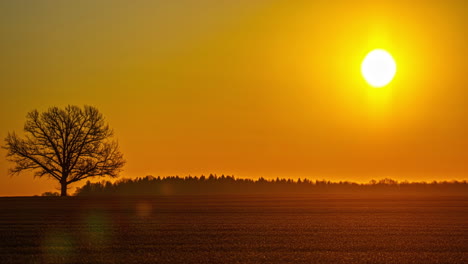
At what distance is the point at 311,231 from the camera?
3262 cm

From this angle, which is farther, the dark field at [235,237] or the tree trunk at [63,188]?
the tree trunk at [63,188]

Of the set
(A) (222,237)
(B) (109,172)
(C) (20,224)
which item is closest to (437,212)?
(A) (222,237)

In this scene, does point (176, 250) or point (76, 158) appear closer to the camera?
point (176, 250)

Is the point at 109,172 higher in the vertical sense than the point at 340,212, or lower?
higher

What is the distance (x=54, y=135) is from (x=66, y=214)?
29658 millimetres

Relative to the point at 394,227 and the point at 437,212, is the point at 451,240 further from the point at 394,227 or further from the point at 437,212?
the point at 437,212

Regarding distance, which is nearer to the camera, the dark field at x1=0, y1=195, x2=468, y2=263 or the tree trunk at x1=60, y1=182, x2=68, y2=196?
the dark field at x1=0, y1=195, x2=468, y2=263

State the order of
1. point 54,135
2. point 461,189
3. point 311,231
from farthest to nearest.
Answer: point 461,189 → point 54,135 → point 311,231

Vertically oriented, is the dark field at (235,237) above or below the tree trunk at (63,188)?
below

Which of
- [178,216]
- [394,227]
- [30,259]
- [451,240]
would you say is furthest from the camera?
[178,216]

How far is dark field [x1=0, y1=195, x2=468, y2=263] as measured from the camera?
940 inches

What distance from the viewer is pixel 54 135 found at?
74.4 meters

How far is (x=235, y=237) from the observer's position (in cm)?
2981

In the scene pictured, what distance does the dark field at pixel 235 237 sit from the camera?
2388 cm
